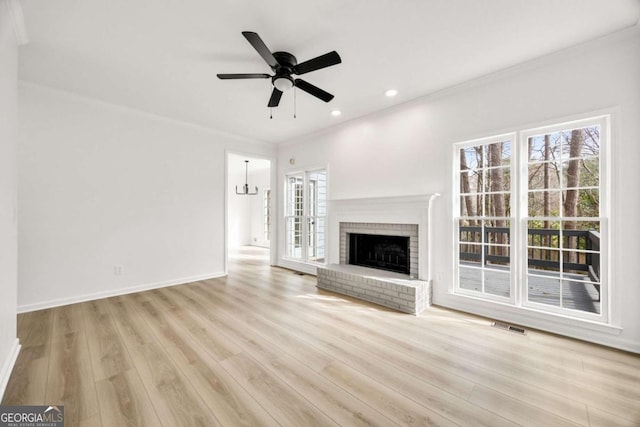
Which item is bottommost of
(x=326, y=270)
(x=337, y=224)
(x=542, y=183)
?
(x=326, y=270)

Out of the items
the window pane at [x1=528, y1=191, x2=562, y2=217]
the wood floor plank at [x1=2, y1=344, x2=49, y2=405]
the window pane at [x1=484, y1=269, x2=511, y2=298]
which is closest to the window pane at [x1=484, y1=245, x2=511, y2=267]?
the window pane at [x1=484, y1=269, x2=511, y2=298]

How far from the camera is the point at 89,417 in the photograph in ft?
5.12

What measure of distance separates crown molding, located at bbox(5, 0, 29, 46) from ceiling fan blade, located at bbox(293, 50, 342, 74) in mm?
2171

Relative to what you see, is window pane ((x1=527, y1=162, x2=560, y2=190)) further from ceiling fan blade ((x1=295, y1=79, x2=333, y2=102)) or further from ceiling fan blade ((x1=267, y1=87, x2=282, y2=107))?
ceiling fan blade ((x1=267, y1=87, x2=282, y2=107))

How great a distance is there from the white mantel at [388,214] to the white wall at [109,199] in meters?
2.27

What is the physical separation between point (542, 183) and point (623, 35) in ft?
4.67

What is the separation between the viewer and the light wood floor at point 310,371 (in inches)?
63.6

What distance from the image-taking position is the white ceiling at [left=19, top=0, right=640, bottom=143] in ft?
6.78

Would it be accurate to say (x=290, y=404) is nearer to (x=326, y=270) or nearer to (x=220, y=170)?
(x=326, y=270)

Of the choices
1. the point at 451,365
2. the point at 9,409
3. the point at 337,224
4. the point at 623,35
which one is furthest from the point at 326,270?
the point at 623,35

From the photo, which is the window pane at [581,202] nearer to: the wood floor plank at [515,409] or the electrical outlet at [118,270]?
the wood floor plank at [515,409]

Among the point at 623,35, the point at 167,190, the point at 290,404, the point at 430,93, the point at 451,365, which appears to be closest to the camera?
the point at 290,404

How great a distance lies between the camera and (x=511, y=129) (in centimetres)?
295

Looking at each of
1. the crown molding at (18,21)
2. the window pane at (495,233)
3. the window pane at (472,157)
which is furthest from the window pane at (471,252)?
A: the crown molding at (18,21)
